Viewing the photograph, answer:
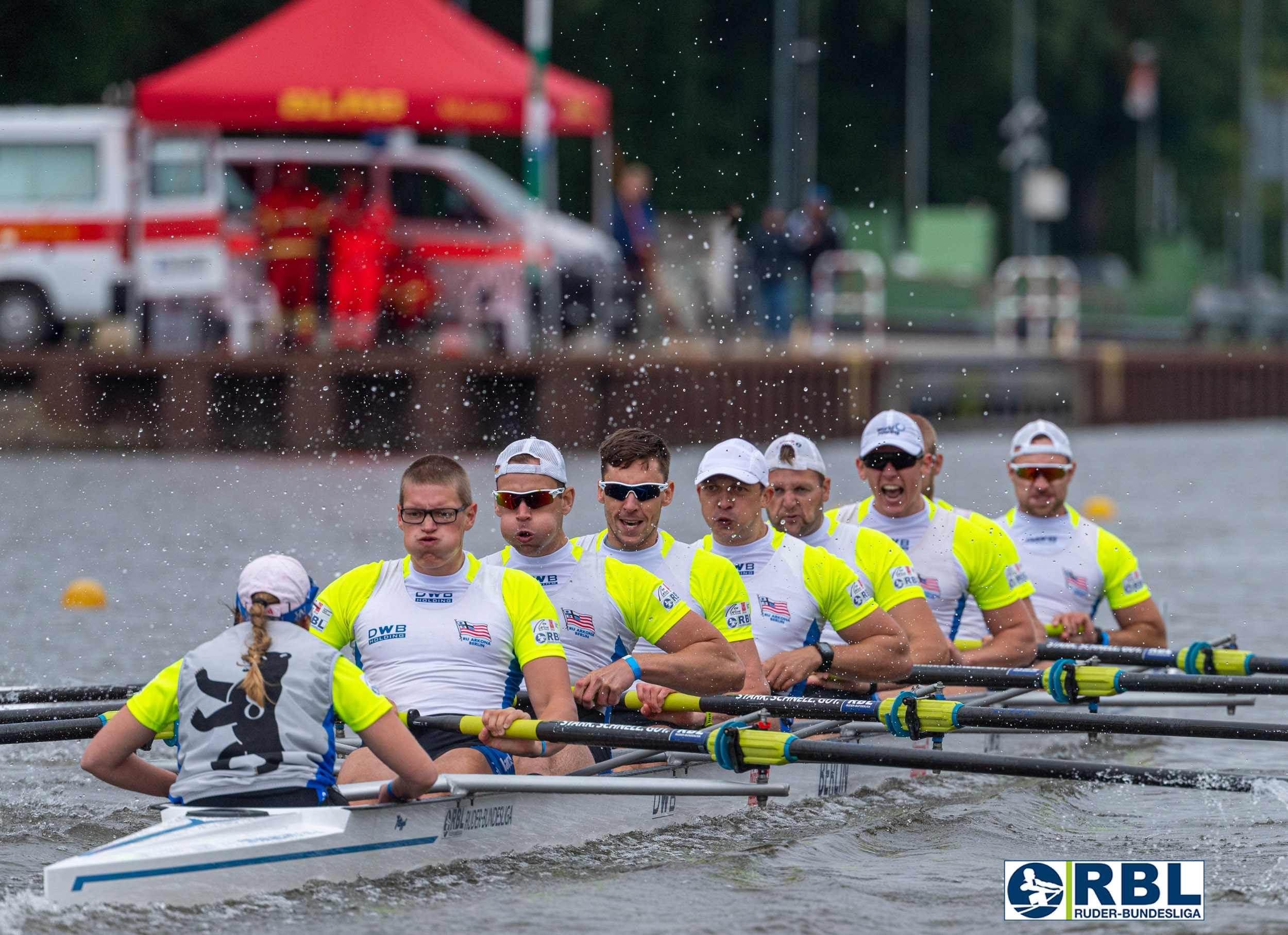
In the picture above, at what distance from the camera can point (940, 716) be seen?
302 inches

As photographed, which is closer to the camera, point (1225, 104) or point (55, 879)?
point (55, 879)

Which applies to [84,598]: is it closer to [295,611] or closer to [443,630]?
[443,630]

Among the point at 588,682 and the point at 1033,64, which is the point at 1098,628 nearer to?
the point at 588,682

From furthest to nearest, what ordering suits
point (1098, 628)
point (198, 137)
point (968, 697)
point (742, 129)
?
point (742, 129) → point (198, 137) → point (1098, 628) → point (968, 697)

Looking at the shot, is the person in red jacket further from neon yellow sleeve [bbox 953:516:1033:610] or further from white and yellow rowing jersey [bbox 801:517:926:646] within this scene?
white and yellow rowing jersey [bbox 801:517:926:646]

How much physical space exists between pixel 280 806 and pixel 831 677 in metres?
3.02

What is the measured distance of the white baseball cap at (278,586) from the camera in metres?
6.18

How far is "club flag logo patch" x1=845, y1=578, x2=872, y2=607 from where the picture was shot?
862cm

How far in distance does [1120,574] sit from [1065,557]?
0.29m

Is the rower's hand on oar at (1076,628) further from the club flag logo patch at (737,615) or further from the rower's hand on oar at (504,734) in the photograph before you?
the rower's hand on oar at (504,734)

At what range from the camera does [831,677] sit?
344 inches

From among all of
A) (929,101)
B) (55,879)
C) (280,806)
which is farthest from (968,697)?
(929,101)

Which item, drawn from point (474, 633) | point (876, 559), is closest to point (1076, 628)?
point (876, 559)

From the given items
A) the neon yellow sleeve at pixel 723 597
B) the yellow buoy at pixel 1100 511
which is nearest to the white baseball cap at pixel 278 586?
the neon yellow sleeve at pixel 723 597
